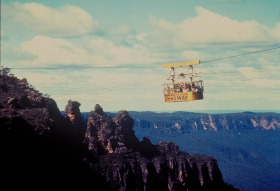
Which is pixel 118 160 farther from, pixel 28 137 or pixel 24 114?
pixel 28 137

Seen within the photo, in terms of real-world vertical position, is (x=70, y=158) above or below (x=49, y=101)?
below

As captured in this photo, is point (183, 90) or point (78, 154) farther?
point (78, 154)

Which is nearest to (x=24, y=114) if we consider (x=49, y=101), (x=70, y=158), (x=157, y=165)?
(x=70, y=158)

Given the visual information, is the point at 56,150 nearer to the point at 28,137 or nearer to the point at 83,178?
the point at 83,178

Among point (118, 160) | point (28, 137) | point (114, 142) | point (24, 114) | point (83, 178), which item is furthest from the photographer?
point (114, 142)

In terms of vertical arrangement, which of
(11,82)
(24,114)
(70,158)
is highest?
(11,82)

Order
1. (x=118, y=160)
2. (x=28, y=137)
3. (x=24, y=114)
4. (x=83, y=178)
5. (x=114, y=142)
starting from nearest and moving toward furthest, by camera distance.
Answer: (x=28, y=137)
(x=24, y=114)
(x=83, y=178)
(x=118, y=160)
(x=114, y=142)

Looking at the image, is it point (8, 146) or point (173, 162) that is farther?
point (173, 162)
